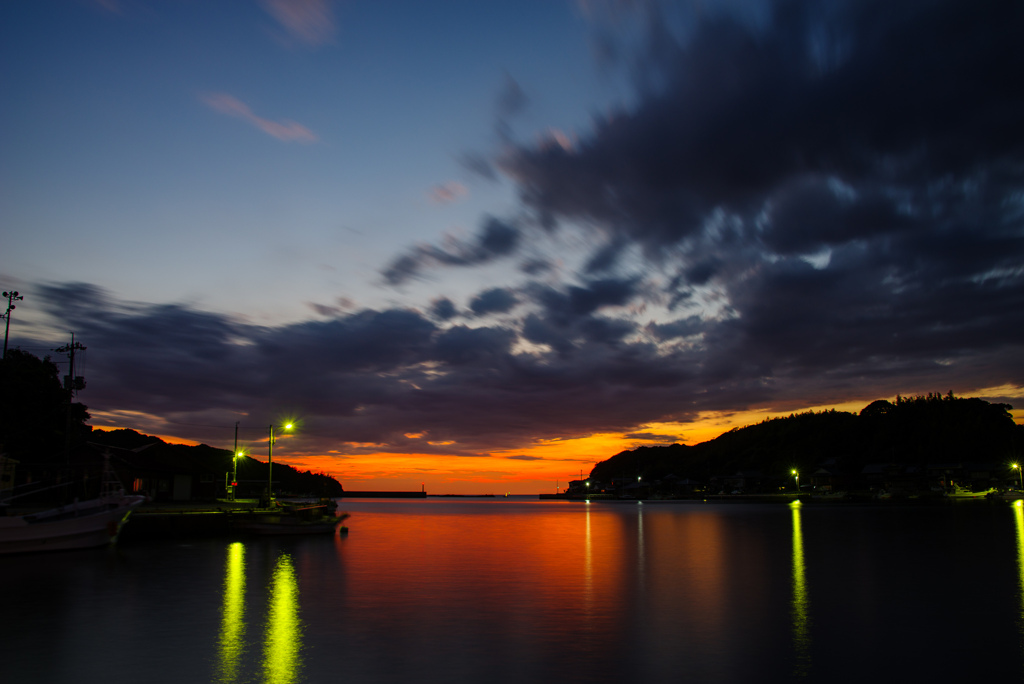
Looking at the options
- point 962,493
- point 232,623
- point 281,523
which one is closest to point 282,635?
point 232,623

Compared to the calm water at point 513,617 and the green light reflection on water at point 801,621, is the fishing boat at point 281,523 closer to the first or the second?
the calm water at point 513,617

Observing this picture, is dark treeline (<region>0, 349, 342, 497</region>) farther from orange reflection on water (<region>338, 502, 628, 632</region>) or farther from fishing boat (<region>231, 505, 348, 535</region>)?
orange reflection on water (<region>338, 502, 628, 632</region>)

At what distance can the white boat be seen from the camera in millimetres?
40469

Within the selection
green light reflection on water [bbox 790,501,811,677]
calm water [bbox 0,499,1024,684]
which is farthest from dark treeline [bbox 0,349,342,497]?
green light reflection on water [bbox 790,501,811,677]

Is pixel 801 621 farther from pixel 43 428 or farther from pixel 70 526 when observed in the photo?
pixel 43 428

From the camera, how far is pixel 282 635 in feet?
66.5

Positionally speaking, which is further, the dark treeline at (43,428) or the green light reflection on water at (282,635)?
the dark treeline at (43,428)

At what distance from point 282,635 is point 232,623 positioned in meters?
3.03

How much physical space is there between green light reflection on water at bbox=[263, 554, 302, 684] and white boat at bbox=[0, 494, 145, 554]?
66.1 feet

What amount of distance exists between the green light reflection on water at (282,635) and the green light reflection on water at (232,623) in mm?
752

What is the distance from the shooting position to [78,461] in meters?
64.3

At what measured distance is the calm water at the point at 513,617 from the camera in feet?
54.6

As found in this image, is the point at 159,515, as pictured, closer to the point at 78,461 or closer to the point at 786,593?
the point at 78,461

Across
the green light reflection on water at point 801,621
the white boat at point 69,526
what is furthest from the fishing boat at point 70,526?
the green light reflection on water at point 801,621
